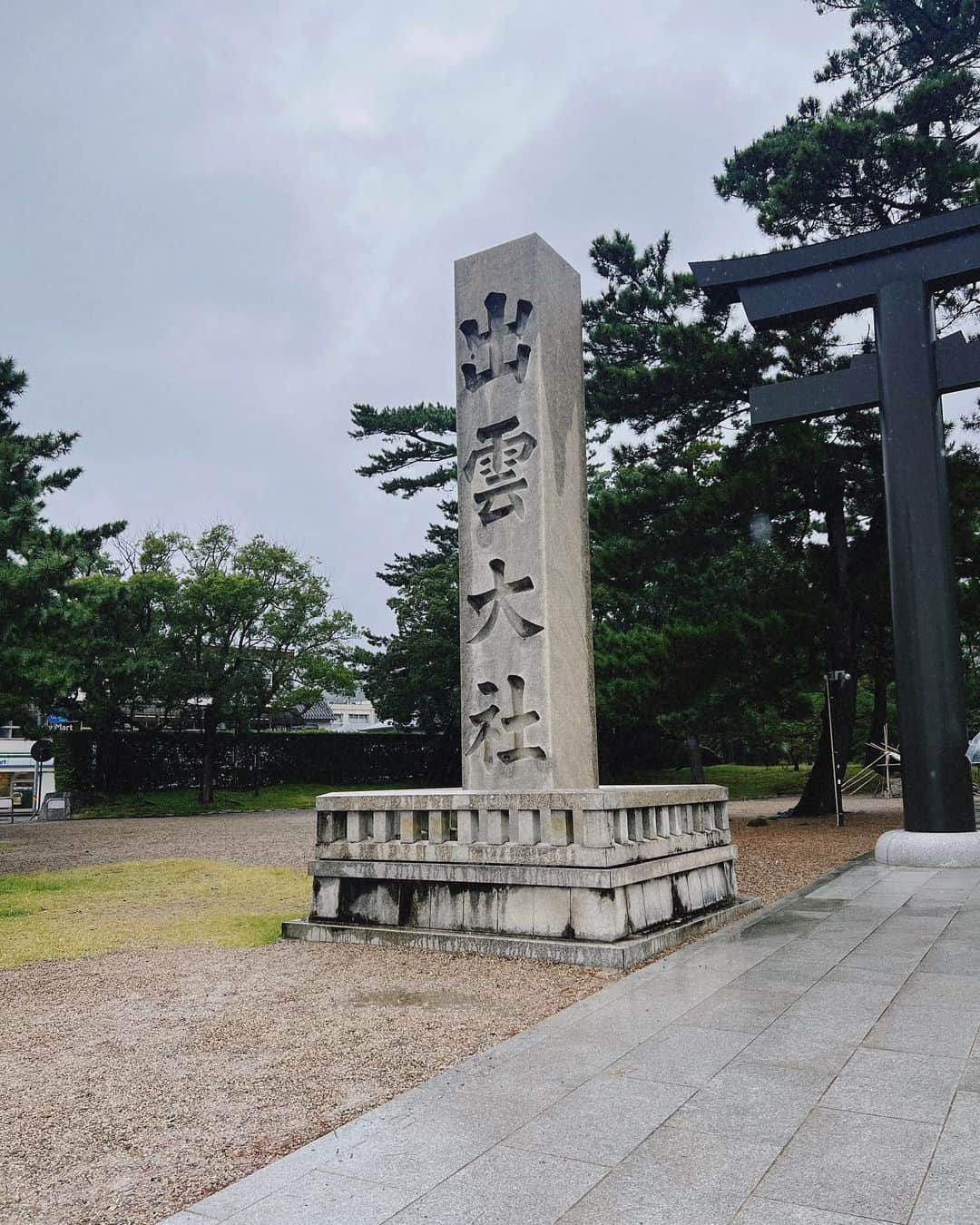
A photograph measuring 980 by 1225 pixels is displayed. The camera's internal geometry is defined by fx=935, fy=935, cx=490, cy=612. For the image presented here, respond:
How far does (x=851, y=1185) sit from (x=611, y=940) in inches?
110

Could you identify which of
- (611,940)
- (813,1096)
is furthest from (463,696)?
(813,1096)

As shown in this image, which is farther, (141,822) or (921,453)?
(141,822)

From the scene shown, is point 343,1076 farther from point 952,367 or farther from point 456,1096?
point 952,367

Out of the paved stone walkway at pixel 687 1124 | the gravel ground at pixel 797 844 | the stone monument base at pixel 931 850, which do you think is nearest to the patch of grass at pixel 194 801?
the gravel ground at pixel 797 844

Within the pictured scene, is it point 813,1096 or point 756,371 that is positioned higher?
point 756,371

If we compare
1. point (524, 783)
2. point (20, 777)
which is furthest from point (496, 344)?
point (20, 777)

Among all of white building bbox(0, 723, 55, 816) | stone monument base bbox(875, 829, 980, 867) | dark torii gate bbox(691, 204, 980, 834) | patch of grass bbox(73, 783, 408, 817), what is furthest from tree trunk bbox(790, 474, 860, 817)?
white building bbox(0, 723, 55, 816)

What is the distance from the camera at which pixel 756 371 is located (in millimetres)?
12805

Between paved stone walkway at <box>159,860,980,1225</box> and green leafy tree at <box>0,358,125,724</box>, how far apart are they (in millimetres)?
9074

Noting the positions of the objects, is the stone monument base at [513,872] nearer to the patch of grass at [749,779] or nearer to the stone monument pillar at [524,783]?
the stone monument pillar at [524,783]

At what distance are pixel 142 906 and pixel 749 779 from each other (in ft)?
68.4

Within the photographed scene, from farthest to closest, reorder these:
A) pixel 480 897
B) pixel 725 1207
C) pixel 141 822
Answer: pixel 141 822
pixel 480 897
pixel 725 1207

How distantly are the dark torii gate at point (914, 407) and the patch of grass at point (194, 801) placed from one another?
1260cm

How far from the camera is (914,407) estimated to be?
31.5ft
